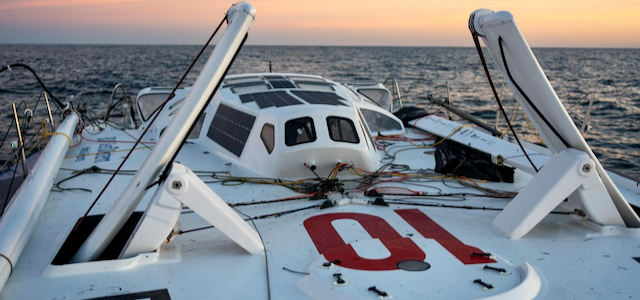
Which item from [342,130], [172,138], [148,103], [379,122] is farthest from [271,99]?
[148,103]

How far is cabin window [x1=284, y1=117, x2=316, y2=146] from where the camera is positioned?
7746 mm

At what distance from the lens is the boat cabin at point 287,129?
769 centimetres

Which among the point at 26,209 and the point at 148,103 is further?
the point at 148,103

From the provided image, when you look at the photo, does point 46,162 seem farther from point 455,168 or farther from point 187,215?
point 455,168

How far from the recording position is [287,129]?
25.6ft

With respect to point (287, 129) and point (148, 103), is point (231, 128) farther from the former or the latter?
point (148, 103)

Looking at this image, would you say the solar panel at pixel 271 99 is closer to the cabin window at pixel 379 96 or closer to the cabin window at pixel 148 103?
the cabin window at pixel 148 103

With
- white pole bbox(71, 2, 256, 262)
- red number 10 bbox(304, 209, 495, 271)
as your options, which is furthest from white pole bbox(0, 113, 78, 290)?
red number 10 bbox(304, 209, 495, 271)

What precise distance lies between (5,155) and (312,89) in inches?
373

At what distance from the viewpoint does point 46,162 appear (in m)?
7.50

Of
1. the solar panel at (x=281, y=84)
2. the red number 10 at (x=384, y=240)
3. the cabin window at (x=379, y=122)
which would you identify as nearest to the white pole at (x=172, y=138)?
the red number 10 at (x=384, y=240)

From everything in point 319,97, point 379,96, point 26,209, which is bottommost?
point 26,209

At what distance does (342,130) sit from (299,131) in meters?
0.68

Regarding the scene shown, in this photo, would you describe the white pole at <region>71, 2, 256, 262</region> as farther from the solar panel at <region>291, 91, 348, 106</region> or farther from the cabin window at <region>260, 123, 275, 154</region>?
the solar panel at <region>291, 91, 348, 106</region>
